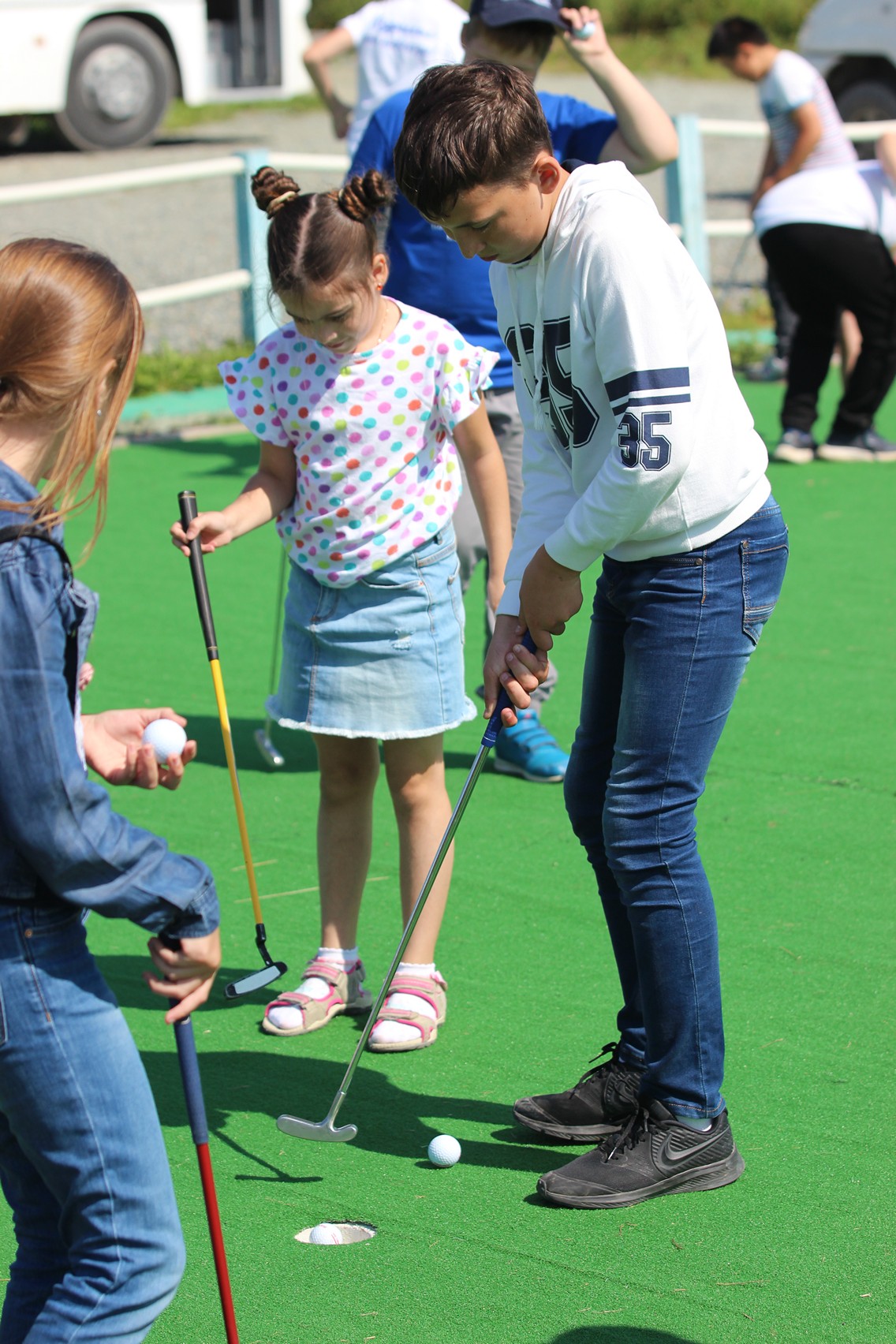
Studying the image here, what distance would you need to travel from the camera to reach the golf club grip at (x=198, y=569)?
2.88m

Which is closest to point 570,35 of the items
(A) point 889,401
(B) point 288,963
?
(B) point 288,963

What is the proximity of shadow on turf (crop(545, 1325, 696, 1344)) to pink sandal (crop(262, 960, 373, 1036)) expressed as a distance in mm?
1090

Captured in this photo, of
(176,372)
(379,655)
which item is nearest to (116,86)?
(176,372)

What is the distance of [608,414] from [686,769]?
56cm

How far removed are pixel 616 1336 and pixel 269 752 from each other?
8.71 ft

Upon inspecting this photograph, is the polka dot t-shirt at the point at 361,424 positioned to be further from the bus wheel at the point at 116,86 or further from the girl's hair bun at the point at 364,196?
the bus wheel at the point at 116,86

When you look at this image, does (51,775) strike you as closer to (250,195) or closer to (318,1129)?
(318,1129)

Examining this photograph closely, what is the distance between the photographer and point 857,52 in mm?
13562

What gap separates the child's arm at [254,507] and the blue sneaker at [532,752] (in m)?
1.48

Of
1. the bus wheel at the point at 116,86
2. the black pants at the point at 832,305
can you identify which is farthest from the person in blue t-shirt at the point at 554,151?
the bus wheel at the point at 116,86

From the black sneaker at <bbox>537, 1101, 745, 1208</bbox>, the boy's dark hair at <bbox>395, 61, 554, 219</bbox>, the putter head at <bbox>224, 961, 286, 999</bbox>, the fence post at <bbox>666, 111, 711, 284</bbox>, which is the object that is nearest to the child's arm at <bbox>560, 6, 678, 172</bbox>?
the boy's dark hair at <bbox>395, 61, 554, 219</bbox>

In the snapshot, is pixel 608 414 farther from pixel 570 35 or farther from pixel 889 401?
pixel 889 401

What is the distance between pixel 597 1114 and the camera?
9.39ft

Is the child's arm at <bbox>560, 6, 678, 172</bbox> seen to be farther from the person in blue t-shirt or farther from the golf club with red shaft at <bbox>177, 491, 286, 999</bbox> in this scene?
the golf club with red shaft at <bbox>177, 491, 286, 999</bbox>
